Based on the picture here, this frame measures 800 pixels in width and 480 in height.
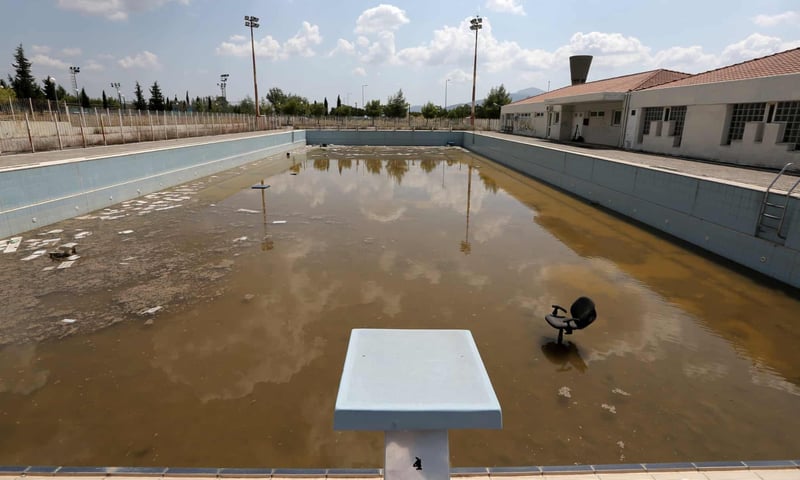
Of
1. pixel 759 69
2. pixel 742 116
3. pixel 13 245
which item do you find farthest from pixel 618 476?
pixel 759 69

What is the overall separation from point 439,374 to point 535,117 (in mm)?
39948

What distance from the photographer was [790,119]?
14.4 metres

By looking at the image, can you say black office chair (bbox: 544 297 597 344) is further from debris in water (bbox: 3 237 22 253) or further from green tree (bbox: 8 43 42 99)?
green tree (bbox: 8 43 42 99)

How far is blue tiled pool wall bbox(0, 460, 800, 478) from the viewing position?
338 cm

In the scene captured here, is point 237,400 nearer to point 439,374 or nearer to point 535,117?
point 439,374

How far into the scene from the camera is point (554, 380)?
5.29m

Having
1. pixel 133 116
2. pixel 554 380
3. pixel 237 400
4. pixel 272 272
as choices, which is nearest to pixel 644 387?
pixel 554 380

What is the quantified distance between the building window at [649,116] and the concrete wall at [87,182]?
2213 centimetres

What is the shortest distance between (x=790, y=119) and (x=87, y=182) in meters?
22.7

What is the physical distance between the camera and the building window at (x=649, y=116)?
20.8m

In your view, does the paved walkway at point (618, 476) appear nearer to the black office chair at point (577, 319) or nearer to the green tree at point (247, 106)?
the black office chair at point (577, 319)

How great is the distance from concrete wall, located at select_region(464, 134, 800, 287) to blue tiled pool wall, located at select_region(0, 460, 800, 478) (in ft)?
22.1

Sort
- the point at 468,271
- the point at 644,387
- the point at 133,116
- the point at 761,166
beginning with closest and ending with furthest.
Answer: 1. the point at 644,387
2. the point at 468,271
3. the point at 761,166
4. the point at 133,116

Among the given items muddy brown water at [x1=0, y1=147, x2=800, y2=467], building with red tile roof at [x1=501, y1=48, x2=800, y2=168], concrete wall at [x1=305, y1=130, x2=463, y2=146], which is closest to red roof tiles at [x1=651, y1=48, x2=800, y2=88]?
building with red tile roof at [x1=501, y1=48, x2=800, y2=168]
